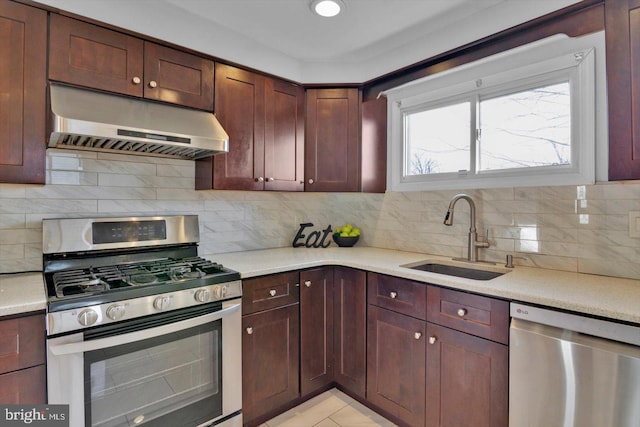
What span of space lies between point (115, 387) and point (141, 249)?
826 mm

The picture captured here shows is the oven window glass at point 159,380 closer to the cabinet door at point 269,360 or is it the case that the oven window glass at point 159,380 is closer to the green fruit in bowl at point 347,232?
the cabinet door at point 269,360

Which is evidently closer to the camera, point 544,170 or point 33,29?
point 33,29

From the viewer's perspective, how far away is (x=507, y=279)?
1.61 m

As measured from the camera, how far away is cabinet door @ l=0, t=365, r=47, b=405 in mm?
1208

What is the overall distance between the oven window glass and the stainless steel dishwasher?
1391mm

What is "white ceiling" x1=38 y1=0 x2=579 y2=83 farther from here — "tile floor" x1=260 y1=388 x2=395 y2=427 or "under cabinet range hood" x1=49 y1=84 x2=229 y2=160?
"tile floor" x1=260 y1=388 x2=395 y2=427

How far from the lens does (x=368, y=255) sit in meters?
2.36

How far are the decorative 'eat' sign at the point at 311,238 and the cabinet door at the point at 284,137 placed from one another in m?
0.42

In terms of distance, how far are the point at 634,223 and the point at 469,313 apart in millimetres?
904

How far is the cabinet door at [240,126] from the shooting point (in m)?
2.12

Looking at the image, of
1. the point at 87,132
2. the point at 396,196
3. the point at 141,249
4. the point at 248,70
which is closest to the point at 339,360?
the point at 396,196

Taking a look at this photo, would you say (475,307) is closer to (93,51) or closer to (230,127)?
(230,127)

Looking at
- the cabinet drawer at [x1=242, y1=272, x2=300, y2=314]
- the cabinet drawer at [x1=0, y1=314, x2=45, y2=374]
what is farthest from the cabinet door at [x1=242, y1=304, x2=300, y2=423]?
the cabinet drawer at [x1=0, y1=314, x2=45, y2=374]

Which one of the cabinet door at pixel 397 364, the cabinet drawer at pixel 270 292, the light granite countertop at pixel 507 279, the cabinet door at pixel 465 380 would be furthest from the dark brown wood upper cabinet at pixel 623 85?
the cabinet drawer at pixel 270 292
